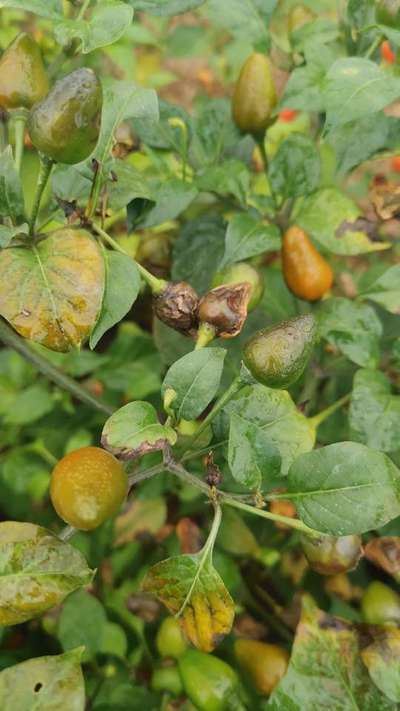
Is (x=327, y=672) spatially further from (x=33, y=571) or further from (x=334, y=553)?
(x=33, y=571)

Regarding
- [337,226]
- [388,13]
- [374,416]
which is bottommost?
[374,416]

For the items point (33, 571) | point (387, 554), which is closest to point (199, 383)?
point (33, 571)

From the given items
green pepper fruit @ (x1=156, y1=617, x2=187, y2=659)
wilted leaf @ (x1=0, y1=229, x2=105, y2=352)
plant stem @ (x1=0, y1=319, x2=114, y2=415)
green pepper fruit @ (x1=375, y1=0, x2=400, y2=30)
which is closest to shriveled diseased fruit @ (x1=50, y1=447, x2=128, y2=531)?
wilted leaf @ (x1=0, y1=229, x2=105, y2=352)

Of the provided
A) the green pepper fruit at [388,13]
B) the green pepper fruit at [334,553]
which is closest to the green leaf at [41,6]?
the green pepper fruit at [388,13]

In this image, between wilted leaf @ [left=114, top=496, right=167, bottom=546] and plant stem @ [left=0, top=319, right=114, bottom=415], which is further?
wilted leaf @ [left=114, top=496, right=167, bottom=546]

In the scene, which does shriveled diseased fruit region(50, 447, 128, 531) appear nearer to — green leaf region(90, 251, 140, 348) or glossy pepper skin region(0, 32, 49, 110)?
green leaf region(90, 251, 140, 348)

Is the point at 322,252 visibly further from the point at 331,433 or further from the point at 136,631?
the point at 136,631
